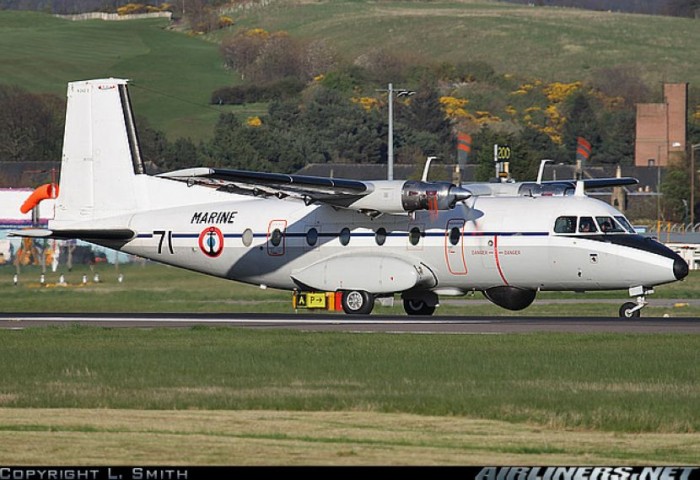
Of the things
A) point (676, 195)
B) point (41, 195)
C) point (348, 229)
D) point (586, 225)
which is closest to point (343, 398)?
point (586, 225)

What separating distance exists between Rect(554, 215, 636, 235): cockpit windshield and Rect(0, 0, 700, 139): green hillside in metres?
105

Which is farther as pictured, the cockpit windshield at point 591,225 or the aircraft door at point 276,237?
the aircraft door at point 276,237

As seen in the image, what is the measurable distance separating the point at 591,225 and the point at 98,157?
1431cm

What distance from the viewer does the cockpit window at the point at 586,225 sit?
3522cm

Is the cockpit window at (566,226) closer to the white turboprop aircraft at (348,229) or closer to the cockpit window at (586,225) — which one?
the white turboprop aircraft at (348,229)

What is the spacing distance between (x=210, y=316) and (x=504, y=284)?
7.71 metres

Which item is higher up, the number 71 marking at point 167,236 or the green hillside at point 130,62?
the green hillside at point 130,62

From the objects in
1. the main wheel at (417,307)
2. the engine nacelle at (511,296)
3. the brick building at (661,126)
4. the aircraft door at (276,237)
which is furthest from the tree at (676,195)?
the aircraft door at (276,237)

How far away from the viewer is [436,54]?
190 m

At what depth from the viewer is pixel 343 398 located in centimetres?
2055

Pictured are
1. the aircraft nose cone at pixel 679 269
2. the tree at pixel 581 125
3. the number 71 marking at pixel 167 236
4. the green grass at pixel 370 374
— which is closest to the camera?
the green grass at pixel 370 374

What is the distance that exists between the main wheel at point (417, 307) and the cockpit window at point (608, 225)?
571cm

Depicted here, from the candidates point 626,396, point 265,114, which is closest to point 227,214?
point 626,396

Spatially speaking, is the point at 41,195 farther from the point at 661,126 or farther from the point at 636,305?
the point at 661,126
